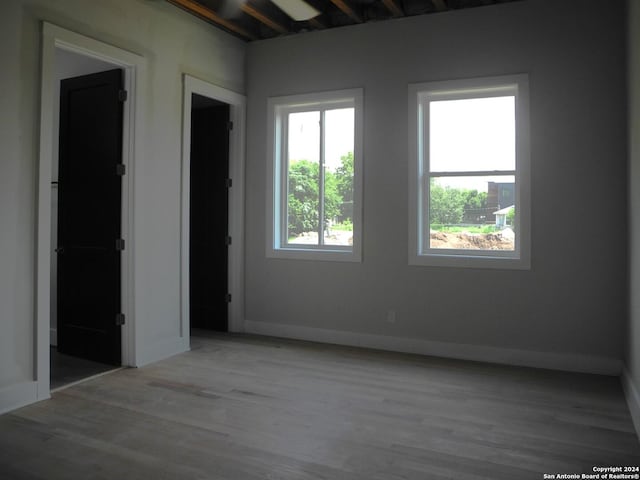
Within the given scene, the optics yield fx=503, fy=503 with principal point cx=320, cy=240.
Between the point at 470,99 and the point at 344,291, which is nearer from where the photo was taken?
the point at 470,99

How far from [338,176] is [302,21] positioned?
1.56 meters

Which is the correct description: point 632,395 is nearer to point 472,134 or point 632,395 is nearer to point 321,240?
point 472,134

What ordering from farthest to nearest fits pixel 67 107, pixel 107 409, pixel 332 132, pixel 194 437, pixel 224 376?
pixel 332 132
pixel 67 107
pixel 224 376
pixel 107 409
pixel 194 437

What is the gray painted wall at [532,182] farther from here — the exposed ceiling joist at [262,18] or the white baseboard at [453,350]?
the exposed ceiling joist at [262,18]

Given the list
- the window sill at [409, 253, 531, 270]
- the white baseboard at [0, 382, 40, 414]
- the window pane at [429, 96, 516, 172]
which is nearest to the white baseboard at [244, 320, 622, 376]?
the window sill at [409, 253, 531, 270]

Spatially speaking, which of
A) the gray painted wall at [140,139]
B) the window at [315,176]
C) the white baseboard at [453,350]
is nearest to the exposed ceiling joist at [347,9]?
the window at [315,176]

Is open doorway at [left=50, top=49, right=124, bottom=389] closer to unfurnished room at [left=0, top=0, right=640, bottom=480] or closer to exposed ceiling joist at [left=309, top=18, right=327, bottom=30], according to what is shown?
unfurnished room at [left=0, top=0, right=640, bottom=480]

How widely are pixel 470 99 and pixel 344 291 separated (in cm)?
217

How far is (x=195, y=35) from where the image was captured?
4.80 metres

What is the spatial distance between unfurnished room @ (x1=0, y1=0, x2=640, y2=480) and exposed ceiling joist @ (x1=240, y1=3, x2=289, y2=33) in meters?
0.04

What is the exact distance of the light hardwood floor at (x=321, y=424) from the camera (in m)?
2.48

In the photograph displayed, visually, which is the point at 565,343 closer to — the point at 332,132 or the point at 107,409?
the point at 332,132

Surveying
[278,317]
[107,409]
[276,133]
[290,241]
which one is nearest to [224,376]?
[107,409]

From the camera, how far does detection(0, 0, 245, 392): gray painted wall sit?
125 inches
